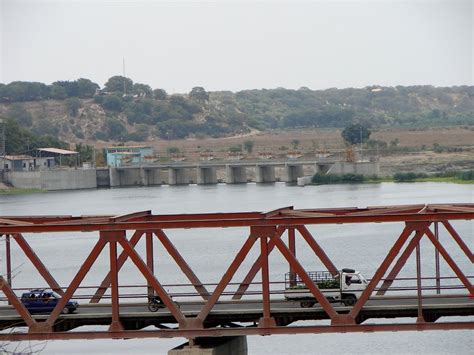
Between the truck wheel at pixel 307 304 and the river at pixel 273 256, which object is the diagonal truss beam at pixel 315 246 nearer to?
the truck wheel at pixel 307 304

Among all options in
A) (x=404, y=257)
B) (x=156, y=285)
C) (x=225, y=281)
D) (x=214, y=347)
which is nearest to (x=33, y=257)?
(x=156, y=285)

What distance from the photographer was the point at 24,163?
190250 mm

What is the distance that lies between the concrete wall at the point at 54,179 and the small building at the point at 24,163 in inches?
120

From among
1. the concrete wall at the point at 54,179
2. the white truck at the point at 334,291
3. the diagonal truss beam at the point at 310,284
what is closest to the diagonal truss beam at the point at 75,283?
the diagonal truss beam at the point at 310,284

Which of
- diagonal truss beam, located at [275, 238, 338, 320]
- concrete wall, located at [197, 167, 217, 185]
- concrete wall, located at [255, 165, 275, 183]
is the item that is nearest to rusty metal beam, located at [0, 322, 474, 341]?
diagonal truss beam, located at [275, 238, 338, 320]

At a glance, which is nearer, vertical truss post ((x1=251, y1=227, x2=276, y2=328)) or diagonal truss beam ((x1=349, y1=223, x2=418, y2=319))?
diagonal truss beam ((x1=349, y1=223, x2=418, y2=319))

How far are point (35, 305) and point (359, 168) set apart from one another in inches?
5478

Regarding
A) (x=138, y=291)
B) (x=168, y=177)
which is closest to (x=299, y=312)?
(x=138, y=291)

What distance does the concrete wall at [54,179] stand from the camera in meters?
178

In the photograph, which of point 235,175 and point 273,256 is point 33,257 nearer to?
point 273,256

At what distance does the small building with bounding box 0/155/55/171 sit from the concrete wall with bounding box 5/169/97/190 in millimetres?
3059

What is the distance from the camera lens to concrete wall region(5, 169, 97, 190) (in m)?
178

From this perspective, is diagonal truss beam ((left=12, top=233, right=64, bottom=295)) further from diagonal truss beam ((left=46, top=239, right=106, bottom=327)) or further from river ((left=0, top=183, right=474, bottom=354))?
river ((left=0, top=183, right=474, bottom=354))

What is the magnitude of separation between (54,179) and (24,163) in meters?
14.2
